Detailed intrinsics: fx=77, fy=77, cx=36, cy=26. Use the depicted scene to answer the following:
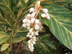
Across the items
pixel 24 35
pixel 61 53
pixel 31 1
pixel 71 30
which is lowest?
pixel 61 53

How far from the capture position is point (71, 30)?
1.46 feet

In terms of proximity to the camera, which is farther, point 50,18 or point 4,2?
point 4,2

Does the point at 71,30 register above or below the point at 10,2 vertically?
below

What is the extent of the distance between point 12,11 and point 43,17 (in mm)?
436

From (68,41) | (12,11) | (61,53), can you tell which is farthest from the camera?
(61,53)

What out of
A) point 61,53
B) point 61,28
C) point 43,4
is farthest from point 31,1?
point 61,53

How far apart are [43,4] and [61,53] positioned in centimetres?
115

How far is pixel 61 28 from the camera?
1.52ft

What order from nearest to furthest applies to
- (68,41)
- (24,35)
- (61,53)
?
(68,41)
(24,35)
(61,53)

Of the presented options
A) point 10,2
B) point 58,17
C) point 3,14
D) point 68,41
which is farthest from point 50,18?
point 3,14

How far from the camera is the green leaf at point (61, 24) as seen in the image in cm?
44

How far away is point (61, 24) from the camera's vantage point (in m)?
0.47

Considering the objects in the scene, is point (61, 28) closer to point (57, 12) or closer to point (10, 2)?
point (57, 12)

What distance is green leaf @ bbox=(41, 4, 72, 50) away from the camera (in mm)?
438
